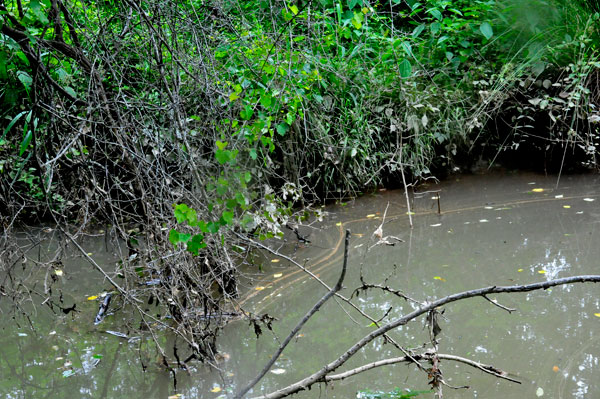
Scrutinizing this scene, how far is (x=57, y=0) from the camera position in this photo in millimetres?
2549

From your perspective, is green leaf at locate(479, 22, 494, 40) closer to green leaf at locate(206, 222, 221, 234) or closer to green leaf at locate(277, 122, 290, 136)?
green leaf at locate(277, 122, 290, 136)

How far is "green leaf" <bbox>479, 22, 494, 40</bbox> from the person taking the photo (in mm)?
5315

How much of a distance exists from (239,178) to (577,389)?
165 centimetres

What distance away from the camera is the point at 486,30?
5.33m

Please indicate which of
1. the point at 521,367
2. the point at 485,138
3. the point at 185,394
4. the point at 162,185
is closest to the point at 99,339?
the point at 185,394

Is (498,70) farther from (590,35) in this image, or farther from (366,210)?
(366,210)

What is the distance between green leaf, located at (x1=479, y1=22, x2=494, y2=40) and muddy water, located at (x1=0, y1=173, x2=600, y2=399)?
1.55 metres

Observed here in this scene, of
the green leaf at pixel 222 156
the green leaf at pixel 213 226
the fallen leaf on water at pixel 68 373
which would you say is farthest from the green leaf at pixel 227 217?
the fallen leaf on water at pixel 68 373

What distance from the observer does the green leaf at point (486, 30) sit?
532 cm

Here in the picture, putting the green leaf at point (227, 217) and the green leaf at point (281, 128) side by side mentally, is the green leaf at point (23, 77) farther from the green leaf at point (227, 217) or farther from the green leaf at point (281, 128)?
the green leaf at point (281, 128)

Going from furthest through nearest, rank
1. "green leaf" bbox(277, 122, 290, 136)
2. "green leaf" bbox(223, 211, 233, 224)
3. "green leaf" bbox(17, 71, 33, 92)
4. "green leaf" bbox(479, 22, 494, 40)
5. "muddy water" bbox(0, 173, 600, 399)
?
"green leaf" bbox(479, 22, 494, 40) → "green leaf" bbox(277, 122, 290, 136) → "green leaf" bbox(17, 71, 33, 92) → "muddy water" bbox(0, 173, 600, 399) → "green leaf" bbox(223, 211, 233, 224)

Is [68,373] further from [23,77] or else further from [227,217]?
[23,77]

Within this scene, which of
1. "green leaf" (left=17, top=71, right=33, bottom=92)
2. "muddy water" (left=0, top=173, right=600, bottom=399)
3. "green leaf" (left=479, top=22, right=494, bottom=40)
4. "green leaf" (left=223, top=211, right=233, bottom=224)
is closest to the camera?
"green leaf" (left=223, top=211, right=233, bottom=224)

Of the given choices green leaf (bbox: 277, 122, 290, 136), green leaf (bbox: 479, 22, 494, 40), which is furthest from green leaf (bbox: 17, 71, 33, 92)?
green leaf (bbox: 479, 22, 494, 40)
